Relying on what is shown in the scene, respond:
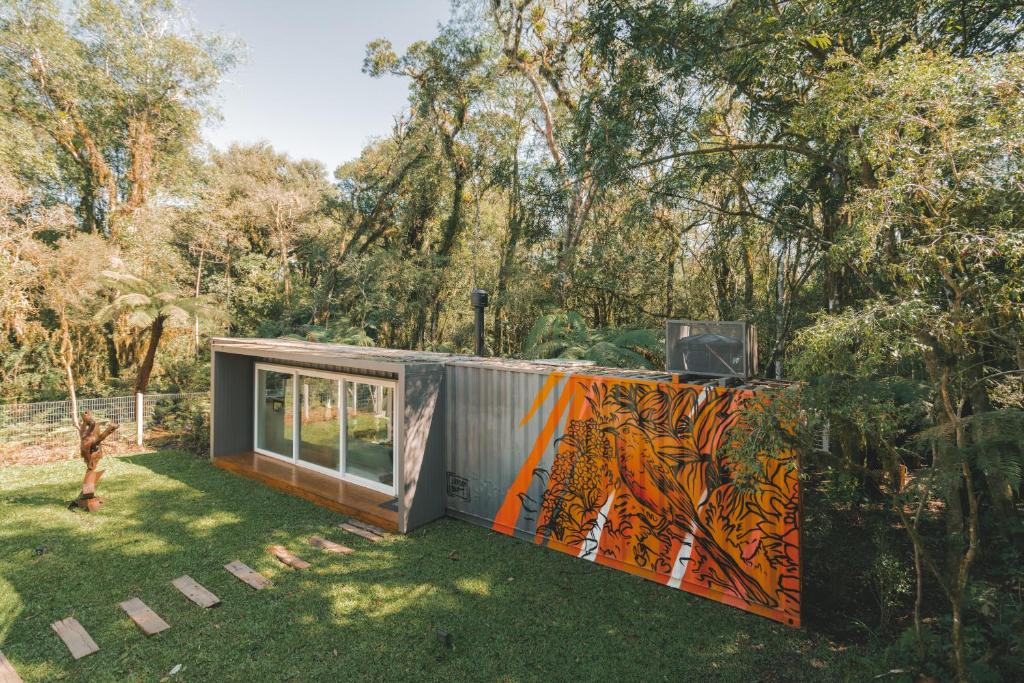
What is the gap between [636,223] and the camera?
8.02m

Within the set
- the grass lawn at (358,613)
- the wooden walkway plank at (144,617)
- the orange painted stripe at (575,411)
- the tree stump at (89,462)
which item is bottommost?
the grass lawn at (358,613)

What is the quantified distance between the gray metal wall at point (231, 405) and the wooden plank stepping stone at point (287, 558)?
388 centimetres

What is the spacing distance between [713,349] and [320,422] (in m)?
5.73

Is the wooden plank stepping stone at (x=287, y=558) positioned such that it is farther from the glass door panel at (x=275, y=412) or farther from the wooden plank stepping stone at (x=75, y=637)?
the glass door panel at (x=275, y=412)

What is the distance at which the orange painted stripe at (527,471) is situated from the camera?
511cm

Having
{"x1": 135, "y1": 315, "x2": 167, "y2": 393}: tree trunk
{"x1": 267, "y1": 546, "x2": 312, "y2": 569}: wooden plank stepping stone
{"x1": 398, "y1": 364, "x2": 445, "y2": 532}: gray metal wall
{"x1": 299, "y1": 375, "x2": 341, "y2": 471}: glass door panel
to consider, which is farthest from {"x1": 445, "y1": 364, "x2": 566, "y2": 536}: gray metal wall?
{"x1": 135, "y1": 315, "x2": 167, "y2": 393}: tree trunk

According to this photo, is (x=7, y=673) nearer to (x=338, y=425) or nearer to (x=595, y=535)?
(x=338, y=425)

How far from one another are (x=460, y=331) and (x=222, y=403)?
20.0 ft

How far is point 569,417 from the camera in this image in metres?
5.06

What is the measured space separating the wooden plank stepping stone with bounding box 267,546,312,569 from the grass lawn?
8cm

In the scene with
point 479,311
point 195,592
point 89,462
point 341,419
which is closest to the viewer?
point 195,592

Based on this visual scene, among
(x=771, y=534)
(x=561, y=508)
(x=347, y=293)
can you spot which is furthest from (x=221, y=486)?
(x=347, y=293)

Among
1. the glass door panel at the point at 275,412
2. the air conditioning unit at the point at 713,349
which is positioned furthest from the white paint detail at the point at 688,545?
the glass door panel at the point at 275,412

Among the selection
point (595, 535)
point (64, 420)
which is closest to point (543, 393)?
point (595, 535)
